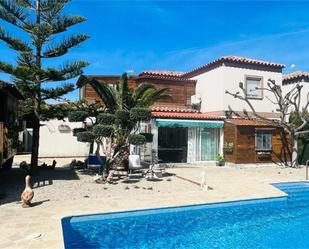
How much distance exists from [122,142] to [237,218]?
859 centimetres

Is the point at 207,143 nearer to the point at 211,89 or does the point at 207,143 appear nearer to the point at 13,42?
the point at 211,89

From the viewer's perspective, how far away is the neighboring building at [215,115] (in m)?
26.6

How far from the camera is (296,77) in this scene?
33.8m

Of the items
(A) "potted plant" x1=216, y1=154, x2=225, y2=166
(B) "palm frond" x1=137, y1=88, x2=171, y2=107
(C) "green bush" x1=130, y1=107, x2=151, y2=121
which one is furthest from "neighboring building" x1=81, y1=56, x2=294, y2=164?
(C) "green bush" x1=130, y1=107, x2=151, y2=121

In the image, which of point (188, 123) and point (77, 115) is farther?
point (188, 123)

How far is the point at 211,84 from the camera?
29859 mm

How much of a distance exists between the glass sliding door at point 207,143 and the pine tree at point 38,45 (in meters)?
12.1

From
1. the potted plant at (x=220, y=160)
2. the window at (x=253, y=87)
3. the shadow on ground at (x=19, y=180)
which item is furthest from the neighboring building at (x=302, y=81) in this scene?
the shadow on ground at (x=19, y=180)

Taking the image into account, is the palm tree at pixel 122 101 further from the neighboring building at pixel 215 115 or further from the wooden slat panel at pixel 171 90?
the wooden slat panel at pixel 171 90

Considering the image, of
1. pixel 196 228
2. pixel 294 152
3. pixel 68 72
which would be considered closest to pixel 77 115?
pixel 68 72

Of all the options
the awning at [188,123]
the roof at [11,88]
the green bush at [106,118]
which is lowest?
the green bush at [106,118]

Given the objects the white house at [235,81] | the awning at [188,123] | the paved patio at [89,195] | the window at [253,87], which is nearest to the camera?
the paved patio at [89,195]

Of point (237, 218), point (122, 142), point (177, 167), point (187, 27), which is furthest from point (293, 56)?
point (237, 218)

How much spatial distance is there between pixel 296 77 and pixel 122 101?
2128 centimetres
